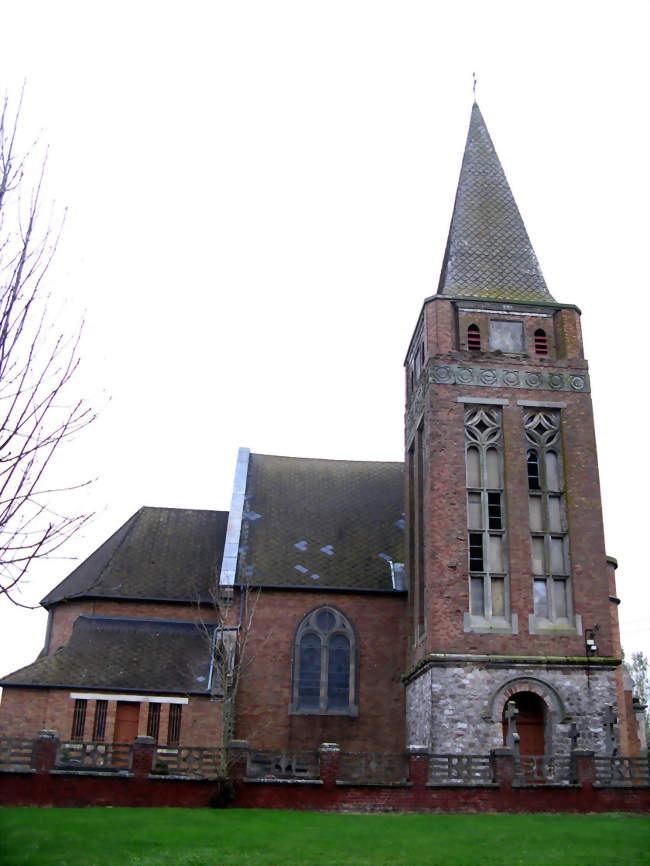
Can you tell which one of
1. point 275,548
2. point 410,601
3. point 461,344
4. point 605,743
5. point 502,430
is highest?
point 461,344

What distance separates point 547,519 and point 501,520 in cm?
148

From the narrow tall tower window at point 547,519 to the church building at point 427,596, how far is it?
0.21ft

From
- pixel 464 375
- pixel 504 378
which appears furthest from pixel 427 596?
pixel 504 378

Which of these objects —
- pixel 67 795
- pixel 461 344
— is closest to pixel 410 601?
pixel 461 344

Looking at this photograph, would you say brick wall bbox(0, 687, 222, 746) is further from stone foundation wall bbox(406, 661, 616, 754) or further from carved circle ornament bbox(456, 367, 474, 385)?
carved circle ornament bbox(456, 367, 474, 385)

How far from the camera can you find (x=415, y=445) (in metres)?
31.6

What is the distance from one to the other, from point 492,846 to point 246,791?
24.1 feet

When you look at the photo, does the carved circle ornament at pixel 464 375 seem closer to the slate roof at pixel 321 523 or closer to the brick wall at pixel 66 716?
the slate roof at pixel 321 523

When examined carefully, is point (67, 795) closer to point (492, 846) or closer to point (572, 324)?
point (492, 846)

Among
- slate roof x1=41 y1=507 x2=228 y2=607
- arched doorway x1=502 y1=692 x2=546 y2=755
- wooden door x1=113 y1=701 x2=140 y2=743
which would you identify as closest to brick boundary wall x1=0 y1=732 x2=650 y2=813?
arched doorway x1=502 y1=692 x2=546 y2=755

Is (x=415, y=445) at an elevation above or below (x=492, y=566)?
above

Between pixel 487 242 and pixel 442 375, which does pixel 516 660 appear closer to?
pixel 442 375

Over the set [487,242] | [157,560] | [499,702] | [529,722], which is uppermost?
[487,242]

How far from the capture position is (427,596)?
26516mm
